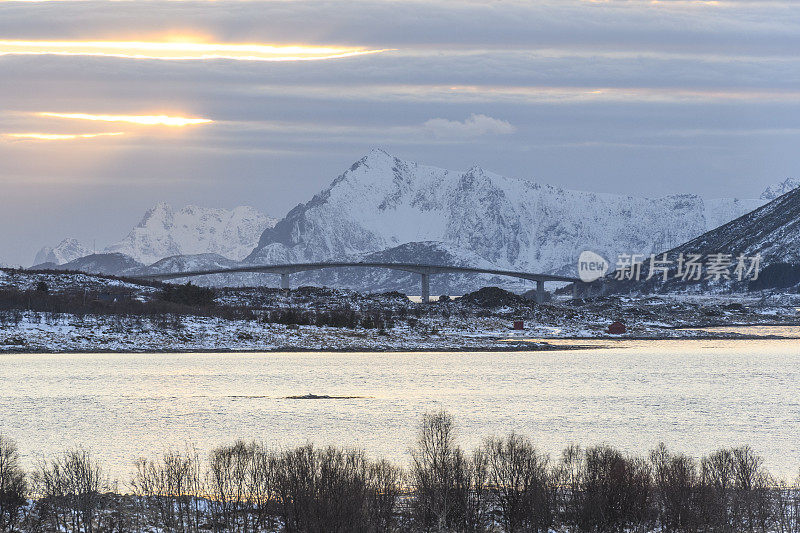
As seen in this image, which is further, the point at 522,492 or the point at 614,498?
the point at 522,492

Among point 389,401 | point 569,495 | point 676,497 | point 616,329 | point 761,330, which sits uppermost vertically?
point 616,329

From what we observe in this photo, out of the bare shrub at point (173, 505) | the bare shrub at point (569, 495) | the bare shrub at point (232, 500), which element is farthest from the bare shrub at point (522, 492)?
the bare shrub at point (173, 505)

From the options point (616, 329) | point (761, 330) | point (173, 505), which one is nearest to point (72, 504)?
point (173, 505)

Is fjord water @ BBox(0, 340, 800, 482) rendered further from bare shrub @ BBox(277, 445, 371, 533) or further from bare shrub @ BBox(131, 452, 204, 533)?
bare shrub @ BBox(277, 445, 371, 533)

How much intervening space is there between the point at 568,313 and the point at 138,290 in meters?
66.4

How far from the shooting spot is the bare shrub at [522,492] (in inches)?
1163

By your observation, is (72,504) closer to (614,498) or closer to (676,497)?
(614,498)

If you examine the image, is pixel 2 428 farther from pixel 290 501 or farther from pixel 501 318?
pixel 501 318

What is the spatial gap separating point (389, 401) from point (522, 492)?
34041 mm

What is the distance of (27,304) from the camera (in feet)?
403

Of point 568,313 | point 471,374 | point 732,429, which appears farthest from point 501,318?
point 732,429

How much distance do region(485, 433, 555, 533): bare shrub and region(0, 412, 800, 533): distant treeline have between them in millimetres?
36

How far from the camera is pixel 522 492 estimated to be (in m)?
30.5

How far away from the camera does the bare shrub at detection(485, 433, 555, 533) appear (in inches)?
1163
